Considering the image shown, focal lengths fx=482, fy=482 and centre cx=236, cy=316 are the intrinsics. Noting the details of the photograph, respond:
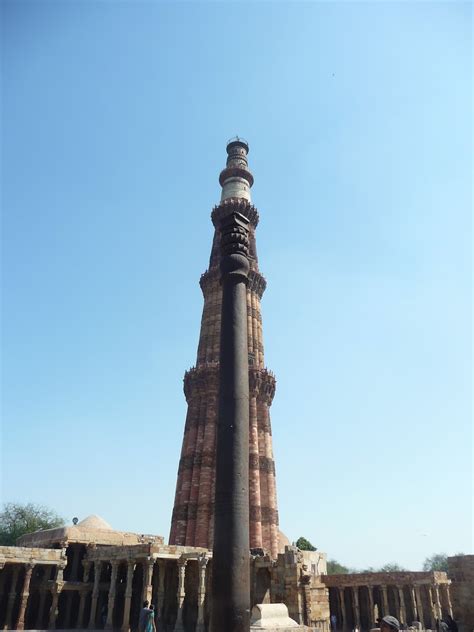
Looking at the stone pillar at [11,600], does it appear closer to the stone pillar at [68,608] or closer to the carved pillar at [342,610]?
the stone pillar at [68,608]

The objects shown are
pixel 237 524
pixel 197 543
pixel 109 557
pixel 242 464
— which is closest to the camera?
pixel 237 524

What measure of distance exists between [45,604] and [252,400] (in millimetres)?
15441

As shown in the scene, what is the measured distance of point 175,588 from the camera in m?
23.4

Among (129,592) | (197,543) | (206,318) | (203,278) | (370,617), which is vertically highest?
(203,278)

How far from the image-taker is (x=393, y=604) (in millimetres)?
30078

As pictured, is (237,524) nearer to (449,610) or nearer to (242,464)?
(242,464)

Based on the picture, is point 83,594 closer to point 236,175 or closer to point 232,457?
point 232,457

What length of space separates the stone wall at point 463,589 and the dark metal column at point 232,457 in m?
9.93

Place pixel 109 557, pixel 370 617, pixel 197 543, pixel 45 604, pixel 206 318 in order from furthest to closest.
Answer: pixel 206 318, pixel 370 617, pixel 197 543, pixel 45 604, pixel 109 557

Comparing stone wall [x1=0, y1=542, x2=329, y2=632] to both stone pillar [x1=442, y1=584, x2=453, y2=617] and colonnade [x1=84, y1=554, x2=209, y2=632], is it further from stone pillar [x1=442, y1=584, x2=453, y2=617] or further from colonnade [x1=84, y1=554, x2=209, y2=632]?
stone pillar [x1=442, y1=584, x2=453, y2=617]

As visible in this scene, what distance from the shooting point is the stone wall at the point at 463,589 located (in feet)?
44.5

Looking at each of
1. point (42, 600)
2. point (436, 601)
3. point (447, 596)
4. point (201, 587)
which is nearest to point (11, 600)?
point (42, 600)

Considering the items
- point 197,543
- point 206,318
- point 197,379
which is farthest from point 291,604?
point 206,318

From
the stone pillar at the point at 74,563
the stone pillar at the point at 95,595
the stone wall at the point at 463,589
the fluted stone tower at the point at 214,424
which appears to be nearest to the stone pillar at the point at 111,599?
the stone pillar at the point at 95,595
